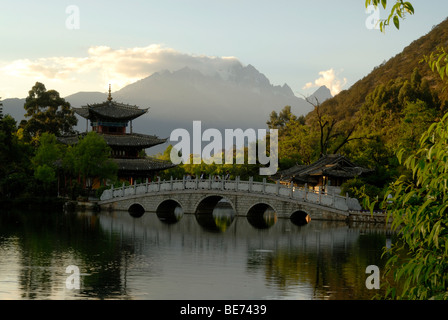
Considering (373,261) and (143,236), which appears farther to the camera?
(143,236)

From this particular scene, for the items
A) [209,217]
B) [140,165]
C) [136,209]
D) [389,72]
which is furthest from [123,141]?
[389,72]

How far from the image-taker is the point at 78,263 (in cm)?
1942

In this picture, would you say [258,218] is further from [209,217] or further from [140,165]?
[140,165]

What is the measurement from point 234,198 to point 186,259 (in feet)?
58.9

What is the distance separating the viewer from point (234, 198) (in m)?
39.0

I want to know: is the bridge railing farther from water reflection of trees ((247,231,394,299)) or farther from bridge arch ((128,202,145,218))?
water reflection of trees ((247,231,394,299))

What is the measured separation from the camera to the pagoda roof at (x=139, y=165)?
53.2 m

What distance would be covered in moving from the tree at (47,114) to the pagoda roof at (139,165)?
23.3m

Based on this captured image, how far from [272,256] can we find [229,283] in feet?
18.6

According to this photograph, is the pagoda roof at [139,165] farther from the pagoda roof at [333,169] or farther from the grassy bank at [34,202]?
the pagoda roof at [333,169]

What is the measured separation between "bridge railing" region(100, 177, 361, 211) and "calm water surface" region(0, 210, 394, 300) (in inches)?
74.6

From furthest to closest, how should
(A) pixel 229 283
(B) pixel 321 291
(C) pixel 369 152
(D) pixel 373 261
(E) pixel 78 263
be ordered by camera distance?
1. (C) pixel 369 152
2. (D) pixel 373 261
3. (E) pixel 78 263
4. (A) pixel 229 283
5. (B) pixel 321 291

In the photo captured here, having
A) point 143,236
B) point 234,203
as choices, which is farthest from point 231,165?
point 143,236
